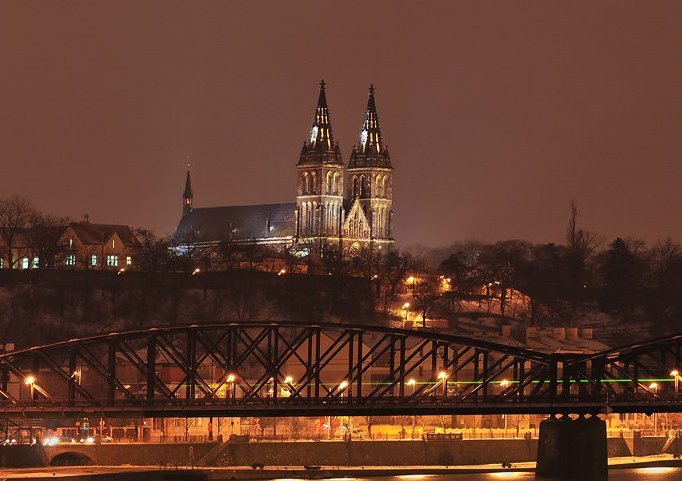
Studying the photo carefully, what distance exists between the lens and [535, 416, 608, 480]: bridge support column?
360ft

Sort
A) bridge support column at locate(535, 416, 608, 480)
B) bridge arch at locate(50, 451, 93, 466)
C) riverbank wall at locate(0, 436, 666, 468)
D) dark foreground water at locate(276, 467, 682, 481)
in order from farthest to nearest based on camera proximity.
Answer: riverbank wall at locate(0, 436, 666, 468) < bridge arch at locate(50, 451, 93, 466) < dark foreground water at locate(276, 467, 682, 481) < bridge support column at locate(535, 416, 608, 480)

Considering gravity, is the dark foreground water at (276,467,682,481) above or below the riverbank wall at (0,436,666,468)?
below

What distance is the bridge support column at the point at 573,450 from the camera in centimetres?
10981

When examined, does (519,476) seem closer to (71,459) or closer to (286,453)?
(286,453)

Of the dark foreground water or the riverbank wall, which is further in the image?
the riverbank wall

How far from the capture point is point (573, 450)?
4368 inches

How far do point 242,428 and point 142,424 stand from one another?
587 centimetres

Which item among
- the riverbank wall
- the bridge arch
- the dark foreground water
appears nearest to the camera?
the dark foreground water

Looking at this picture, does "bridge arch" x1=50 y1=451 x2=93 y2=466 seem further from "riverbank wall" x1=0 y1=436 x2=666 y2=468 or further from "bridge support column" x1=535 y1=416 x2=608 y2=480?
"bridge support column" x1=535 y1=416 x2=608 y2=480

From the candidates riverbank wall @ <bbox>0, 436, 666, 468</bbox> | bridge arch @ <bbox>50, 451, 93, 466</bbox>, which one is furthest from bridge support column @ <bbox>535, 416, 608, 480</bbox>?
bridge arch @ <bbox>50, 451, 93, 466</bbox>

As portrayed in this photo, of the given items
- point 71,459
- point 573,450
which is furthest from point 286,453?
point 573,450

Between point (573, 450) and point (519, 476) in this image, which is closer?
point (573, 450)

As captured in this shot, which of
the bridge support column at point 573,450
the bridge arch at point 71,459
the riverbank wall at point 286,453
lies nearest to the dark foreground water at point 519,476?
the bridge support column at point 573,450

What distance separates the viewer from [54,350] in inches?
4833
